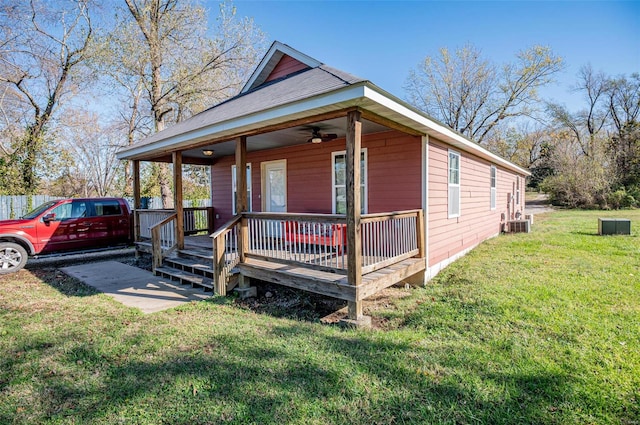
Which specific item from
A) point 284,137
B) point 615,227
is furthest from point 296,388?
point 615,227

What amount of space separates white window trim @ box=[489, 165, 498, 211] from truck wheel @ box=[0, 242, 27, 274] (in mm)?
12484

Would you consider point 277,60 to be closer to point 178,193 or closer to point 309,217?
point 178,193

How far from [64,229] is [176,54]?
9956mm

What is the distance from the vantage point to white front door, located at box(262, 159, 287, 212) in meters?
8.39

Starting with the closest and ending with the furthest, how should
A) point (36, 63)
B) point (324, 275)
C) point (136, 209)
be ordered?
point (324, 275) < point (136, 209) < point (36, 63)

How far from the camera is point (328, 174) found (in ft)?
Result: 24.0

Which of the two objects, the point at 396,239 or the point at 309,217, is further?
the point at 396,239

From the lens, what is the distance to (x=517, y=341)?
3494mm

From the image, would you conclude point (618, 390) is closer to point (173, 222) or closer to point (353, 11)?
point (173, 222)

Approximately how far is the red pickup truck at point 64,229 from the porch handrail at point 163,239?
7.43ft

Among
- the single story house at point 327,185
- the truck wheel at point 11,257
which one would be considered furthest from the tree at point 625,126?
the truck wheel at point 11,257

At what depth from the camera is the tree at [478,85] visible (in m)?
23.1

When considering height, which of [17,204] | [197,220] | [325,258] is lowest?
[325,258]

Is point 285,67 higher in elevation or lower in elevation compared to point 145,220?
higher
